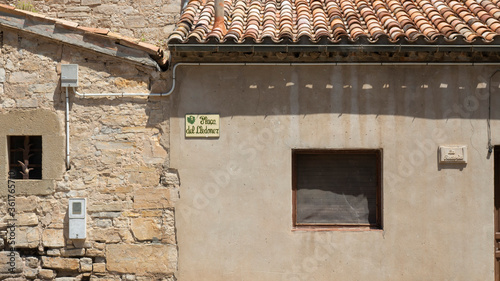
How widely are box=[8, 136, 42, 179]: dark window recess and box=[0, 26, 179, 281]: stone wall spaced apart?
0.15 m

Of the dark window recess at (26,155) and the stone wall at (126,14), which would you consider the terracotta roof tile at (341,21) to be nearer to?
the stone wall at (126,14)

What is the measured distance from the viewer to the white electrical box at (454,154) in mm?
Answer: 7008

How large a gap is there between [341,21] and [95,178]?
375 cm

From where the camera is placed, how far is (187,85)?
7.12 meters

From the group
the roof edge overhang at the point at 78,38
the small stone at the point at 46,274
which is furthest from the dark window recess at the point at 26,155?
the roof edge overhang at the point at 78,38

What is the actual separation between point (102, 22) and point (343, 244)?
4581mm

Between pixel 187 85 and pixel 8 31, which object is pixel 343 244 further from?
pixel 8 31

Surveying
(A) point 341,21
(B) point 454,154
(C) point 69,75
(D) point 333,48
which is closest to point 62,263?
(C) point 69,75

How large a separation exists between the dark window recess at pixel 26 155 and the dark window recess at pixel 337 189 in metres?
3.30

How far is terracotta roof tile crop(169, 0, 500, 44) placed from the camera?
264 inches

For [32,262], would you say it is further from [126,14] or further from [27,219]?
[126,14]

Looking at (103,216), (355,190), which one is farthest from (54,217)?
(355,190)

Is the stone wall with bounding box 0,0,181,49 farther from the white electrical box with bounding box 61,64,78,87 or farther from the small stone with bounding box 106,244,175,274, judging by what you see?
the small stone with bounding box 106,244,175,274

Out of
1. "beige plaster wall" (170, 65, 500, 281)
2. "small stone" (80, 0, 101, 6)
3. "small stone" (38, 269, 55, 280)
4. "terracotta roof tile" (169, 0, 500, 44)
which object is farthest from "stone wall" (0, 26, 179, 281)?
"small stone" (80, 0, 101, 6)
